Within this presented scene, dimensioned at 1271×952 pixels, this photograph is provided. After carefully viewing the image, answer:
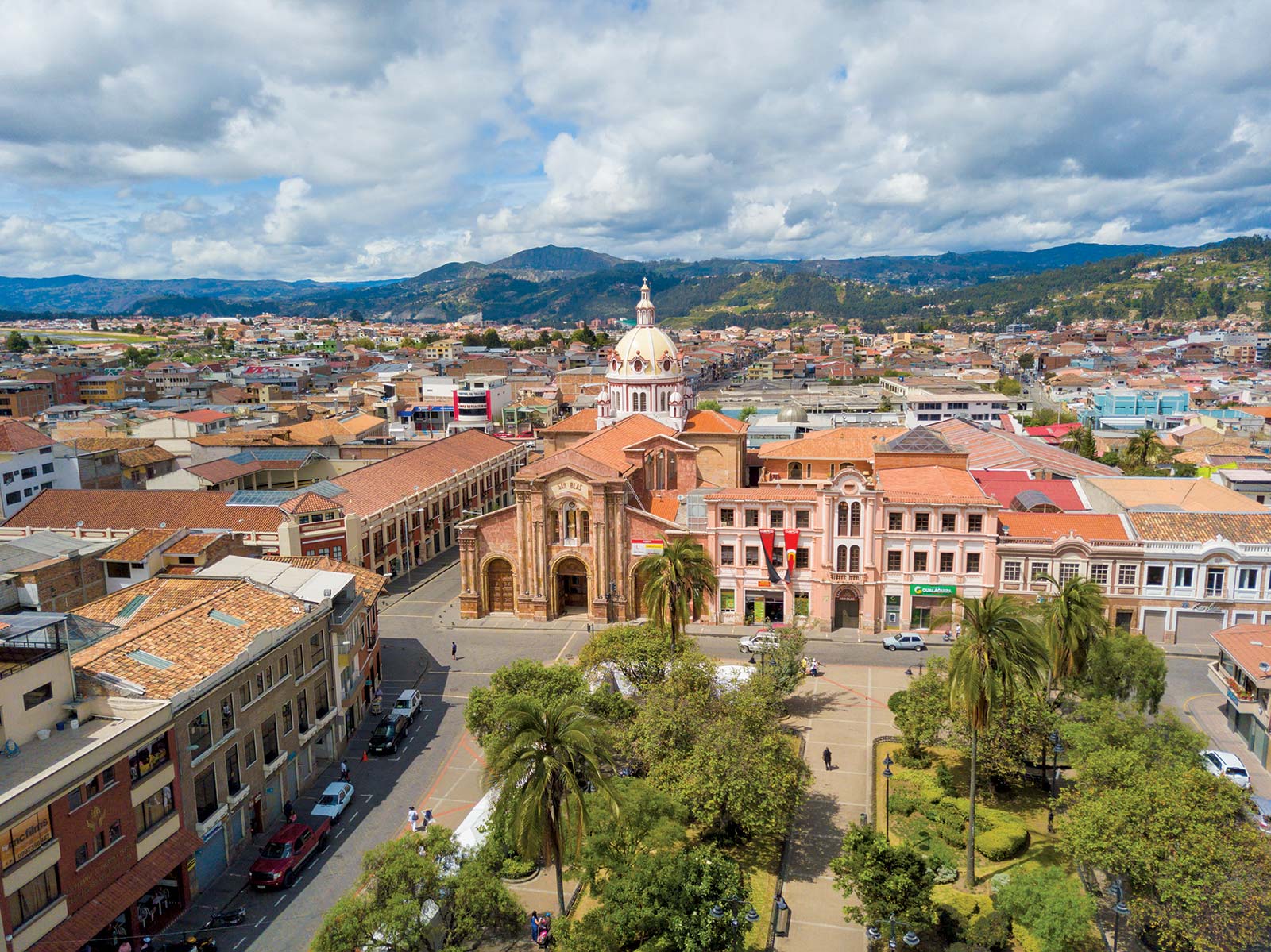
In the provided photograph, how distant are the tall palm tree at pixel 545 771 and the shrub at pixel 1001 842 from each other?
61.6 feet

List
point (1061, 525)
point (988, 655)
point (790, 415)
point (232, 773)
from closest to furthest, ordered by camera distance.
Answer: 1. point (988, 655)
2. point (232, 773)
3. point (1061, 525)
4. point (790, 415)

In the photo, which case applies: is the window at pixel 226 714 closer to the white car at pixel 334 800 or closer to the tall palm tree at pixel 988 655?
the white car at pixel 334 800

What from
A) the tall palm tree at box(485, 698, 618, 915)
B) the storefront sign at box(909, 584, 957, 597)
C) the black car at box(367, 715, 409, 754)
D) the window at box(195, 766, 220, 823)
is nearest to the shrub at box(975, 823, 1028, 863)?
the tall palm tree at box(485, 698, 618, 915)

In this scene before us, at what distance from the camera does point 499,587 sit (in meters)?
69.1

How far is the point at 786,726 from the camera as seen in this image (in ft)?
161

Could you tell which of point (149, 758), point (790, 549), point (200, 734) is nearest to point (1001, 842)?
point (790, 549)

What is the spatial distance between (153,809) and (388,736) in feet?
48.9

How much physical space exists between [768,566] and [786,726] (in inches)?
635

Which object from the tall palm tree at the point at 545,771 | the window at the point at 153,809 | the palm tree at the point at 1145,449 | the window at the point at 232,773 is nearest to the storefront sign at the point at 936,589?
the tall palm tree at the point at 545,771

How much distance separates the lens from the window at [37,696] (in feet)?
101

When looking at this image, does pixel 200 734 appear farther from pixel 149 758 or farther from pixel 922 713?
pixel 922 713

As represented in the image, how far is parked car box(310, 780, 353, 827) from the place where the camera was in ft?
131

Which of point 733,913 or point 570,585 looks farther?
point 570,585

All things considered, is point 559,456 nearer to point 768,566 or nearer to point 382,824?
point 768,566
